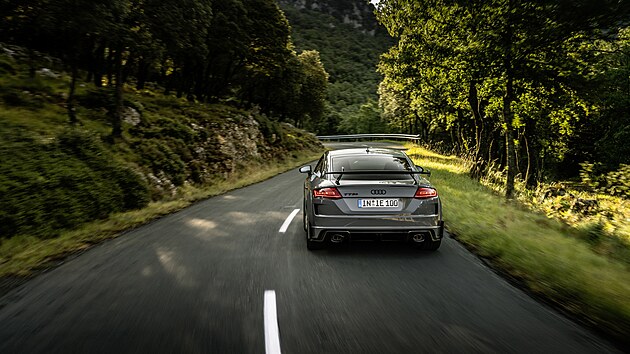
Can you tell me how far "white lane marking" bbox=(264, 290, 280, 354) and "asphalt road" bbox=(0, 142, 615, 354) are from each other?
2 cm

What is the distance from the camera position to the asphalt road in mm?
3082

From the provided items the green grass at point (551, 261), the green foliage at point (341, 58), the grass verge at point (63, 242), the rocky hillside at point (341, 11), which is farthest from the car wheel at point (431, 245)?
the rocky hillside at point (341, 11)

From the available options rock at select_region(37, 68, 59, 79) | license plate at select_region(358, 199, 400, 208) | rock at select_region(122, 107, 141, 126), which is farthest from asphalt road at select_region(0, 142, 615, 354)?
rock at select_region(37, 68, 59, 79)

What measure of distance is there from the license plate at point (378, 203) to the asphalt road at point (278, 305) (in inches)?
29.3

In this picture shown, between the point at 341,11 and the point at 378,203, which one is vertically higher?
the point at 341,11

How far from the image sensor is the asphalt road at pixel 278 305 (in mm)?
3082

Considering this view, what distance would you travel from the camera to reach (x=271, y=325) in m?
3.38

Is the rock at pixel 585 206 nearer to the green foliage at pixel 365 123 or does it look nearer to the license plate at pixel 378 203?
the license plate at pixel 378 203

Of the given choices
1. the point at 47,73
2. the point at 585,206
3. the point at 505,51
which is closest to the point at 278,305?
the point at 505,51

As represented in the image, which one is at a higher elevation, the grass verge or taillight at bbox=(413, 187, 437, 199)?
taillight at bbox=(413, 187, 437, 199)

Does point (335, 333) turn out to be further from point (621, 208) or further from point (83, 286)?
point (621, 208)

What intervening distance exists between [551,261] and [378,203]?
93.4 inches

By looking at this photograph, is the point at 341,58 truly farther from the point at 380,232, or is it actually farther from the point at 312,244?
the point at 380,232

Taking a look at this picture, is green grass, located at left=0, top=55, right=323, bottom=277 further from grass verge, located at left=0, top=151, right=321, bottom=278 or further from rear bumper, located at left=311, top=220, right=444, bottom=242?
rear bumper, located at left=311, top=220, right=444, bottom=242
